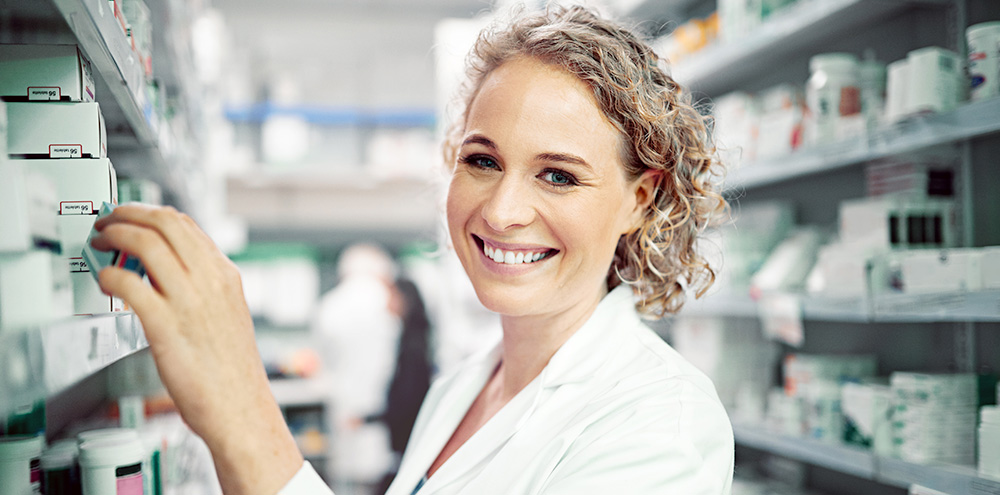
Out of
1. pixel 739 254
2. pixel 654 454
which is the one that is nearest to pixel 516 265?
pixel 654 454

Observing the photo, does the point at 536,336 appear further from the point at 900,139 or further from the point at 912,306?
the point at 900,139

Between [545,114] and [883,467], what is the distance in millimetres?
1447

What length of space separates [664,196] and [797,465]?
1.83 m

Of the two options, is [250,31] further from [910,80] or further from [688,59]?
[910,80]

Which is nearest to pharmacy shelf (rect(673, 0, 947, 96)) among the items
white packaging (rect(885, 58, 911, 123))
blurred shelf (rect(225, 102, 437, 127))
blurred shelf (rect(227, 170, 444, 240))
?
white packaging (rect(885, 58, 911, 123))

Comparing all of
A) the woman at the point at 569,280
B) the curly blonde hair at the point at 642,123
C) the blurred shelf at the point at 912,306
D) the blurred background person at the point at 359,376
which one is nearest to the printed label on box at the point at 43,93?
the woman at the point at 569,280

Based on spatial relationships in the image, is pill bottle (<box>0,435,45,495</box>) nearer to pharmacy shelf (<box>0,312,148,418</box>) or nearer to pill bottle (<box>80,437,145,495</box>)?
pill bottle (<box>80,437,145,495</box>)

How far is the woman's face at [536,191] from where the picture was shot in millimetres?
1311

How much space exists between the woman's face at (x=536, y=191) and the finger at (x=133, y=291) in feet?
2.23

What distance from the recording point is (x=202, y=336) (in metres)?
0.77

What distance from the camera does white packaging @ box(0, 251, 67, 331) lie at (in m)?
0.57

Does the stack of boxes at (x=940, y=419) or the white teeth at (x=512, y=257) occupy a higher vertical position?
the white teeth at (x=512, y=257)

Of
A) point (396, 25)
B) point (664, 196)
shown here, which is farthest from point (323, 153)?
point (664, 196)

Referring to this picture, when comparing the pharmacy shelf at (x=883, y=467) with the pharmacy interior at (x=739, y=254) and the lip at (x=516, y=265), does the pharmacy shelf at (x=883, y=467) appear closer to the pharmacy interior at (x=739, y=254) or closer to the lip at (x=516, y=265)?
the pharmacy interior at (x=739, y=254)
